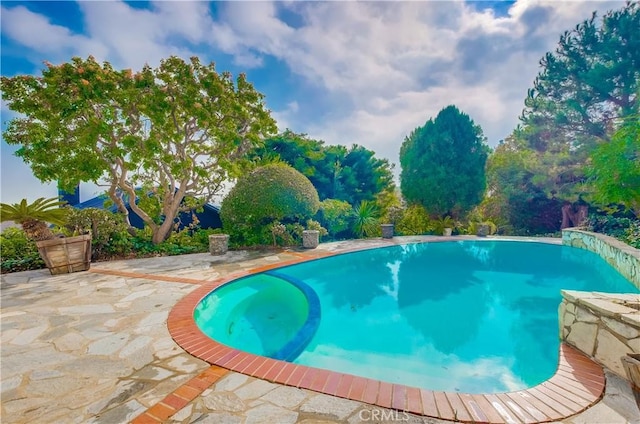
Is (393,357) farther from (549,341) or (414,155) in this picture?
(414,155)

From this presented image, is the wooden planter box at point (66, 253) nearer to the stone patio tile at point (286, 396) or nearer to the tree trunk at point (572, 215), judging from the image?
the stone patio tile at point (286, 396)

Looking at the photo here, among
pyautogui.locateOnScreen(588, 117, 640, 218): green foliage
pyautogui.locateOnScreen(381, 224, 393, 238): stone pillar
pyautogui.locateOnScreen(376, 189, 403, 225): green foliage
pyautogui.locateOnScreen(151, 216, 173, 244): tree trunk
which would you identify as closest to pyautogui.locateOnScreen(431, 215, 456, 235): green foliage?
pyautogui.locateOnScreen(376, 189, 403, 225): green foliage

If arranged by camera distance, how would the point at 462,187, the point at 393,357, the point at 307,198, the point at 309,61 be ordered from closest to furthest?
the point at 393,357, the point at 309,61, the point at 307,198, the point at 462,187

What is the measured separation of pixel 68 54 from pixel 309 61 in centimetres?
704

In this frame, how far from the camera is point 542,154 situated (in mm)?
16781

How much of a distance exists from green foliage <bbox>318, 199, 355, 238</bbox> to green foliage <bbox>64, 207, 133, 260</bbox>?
7.70m

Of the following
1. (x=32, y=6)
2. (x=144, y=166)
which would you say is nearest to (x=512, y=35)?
(x=32, y=6)

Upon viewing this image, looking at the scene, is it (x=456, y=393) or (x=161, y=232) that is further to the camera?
(x=161, y=232)

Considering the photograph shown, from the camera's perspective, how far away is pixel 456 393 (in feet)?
8.39

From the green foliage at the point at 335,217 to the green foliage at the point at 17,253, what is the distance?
9.69 metres

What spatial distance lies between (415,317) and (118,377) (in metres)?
4.60

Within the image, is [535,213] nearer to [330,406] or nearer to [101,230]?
[330,406]

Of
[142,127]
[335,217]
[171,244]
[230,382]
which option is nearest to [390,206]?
[335,217]

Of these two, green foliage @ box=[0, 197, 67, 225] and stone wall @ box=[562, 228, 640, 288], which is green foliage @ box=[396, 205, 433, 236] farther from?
green foliage @ box=[0, 197, 67, 225]
